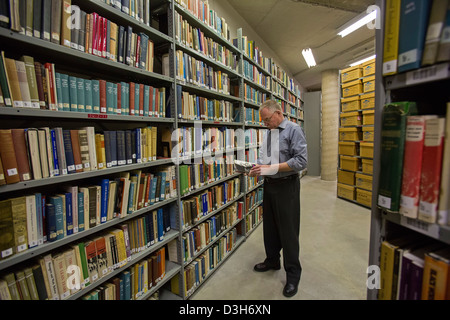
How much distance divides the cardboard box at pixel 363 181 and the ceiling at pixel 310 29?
315 centimetres

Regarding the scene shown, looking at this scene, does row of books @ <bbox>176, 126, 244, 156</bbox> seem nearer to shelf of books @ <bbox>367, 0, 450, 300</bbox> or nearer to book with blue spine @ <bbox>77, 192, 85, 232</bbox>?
book with blue spine @ <bbox>77, 192, 85, 232</bbox>

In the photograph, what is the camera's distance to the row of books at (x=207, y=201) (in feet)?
6.16

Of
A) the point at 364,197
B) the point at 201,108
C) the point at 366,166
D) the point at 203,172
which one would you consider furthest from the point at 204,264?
the point at 366,166

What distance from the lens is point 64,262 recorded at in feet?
3.42

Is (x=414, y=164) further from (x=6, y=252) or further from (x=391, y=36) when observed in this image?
(x=6, y=252)

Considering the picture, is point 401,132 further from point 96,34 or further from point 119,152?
point 96,34

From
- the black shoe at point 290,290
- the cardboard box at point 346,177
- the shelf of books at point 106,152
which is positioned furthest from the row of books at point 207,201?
the cardboard box at point 346,177

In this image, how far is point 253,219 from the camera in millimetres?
3311

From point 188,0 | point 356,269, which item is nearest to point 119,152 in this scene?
point 188,0

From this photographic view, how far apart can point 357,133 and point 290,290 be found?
4.01 m

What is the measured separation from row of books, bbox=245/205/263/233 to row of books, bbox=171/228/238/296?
17.5 inches

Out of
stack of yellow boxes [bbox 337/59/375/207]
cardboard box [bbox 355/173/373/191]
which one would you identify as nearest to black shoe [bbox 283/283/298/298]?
stack of yellow boxes [bbox 337/59/375/207]
